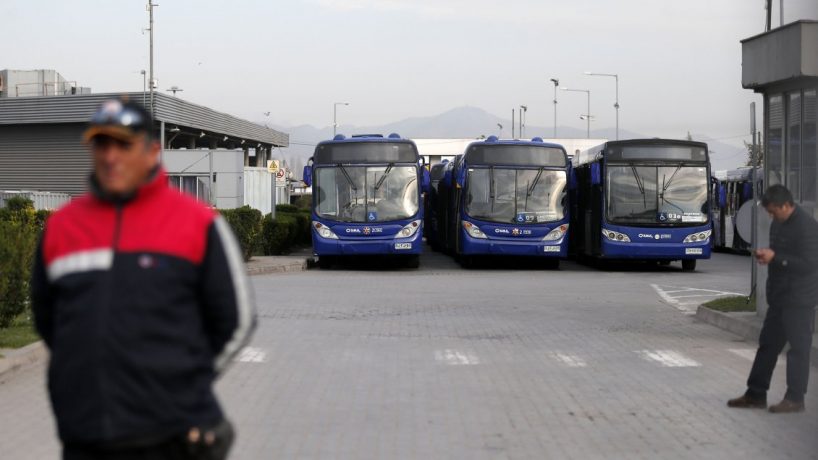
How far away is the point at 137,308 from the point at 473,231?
1090 inches

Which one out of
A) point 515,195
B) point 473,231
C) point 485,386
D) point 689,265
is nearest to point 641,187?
point 689,265

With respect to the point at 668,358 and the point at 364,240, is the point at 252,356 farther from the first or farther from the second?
the point at 364,240

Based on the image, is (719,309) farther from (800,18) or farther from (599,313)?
(800,18)

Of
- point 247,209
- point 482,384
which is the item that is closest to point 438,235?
point 247,209

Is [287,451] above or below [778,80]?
below

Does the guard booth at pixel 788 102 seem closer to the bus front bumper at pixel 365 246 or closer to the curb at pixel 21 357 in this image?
the curb at pixel 21 357

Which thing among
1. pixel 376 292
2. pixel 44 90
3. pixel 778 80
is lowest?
pixel 376 292

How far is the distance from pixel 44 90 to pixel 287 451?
202ft

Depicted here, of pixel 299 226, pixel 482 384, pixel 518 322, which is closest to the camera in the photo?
pixel 482 384

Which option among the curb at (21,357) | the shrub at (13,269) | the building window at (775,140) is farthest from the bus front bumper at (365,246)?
the curb at (21,357)

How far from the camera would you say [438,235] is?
43781 millimetres

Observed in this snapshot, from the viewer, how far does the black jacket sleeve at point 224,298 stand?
162 inches

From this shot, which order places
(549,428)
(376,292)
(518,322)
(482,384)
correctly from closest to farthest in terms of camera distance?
(549,428) → (482,384) → (518,322) → (376,292)

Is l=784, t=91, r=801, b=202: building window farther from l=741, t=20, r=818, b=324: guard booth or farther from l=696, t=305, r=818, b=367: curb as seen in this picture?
l=696, t=305, r=818, b=367: curb
